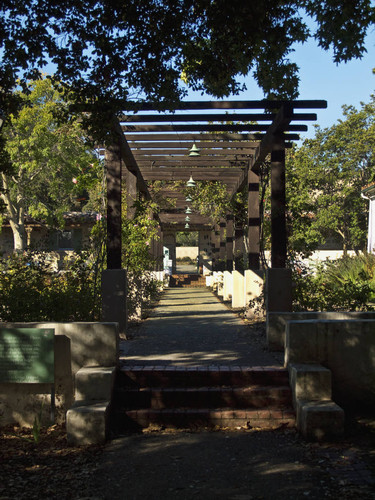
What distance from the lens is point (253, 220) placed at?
1296 cm

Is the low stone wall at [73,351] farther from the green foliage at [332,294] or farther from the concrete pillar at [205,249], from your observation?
the concrete pillar at [205,249]

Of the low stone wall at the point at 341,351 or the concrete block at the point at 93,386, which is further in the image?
the low stone wall at the point at 341,351

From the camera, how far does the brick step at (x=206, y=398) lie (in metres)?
5.99

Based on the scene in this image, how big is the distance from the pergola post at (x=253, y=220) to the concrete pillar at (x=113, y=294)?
4.37m

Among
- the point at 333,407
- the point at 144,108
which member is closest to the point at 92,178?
the point at 144,108

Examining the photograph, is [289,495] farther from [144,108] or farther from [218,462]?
[144,108]

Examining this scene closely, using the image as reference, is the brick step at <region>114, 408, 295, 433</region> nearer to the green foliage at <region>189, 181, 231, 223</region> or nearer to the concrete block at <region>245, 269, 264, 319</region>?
the concrete block at <region>245, 269, 264, 319</region>

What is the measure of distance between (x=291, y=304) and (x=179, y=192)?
35.8ft

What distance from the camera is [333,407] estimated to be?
17.8 ft

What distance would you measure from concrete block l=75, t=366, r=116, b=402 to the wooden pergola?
8.88ft

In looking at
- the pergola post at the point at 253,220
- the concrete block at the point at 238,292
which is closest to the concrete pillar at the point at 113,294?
the pergola post at the point at 253,220

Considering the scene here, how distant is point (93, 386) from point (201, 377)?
124cm

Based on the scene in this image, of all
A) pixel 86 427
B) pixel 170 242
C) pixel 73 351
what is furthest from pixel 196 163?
pixel 170 242

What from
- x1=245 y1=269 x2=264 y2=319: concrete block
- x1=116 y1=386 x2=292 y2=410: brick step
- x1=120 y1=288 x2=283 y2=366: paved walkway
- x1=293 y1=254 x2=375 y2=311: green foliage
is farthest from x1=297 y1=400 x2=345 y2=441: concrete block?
x1=245 y1=269 x2=264 y2=319: concrete block
